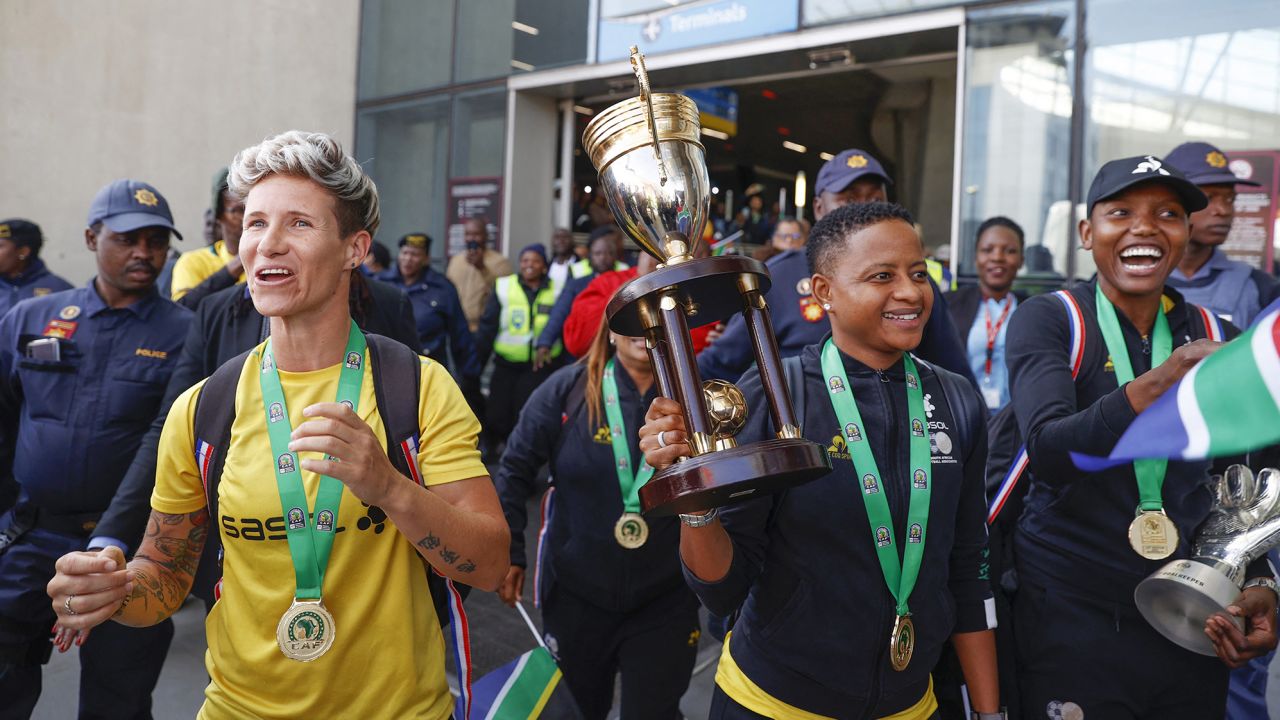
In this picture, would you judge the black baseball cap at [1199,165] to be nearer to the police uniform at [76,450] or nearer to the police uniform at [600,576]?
the police uniform at [600,576]

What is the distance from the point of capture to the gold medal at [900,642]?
1.99 meters

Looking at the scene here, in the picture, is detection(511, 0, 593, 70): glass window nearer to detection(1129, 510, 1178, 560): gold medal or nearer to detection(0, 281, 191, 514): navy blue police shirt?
detection(0, 281, 191, 514): navy blue police shirt

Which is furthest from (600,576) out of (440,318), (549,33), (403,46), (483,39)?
(403,46)

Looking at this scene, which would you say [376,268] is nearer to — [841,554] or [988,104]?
[988,104]

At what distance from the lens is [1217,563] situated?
2133 mm

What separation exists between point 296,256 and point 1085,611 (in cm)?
213

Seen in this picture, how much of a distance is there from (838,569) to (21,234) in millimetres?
7794

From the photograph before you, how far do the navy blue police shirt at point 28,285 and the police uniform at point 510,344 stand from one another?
3.54 m

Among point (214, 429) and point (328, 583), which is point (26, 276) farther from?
point (328, 583)

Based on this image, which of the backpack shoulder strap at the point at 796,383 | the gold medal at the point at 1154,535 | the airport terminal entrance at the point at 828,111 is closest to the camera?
the backpack shoulder strap at the point at 796,383

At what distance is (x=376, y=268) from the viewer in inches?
356

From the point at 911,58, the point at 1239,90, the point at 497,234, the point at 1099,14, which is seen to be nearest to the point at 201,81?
the point at 497,234

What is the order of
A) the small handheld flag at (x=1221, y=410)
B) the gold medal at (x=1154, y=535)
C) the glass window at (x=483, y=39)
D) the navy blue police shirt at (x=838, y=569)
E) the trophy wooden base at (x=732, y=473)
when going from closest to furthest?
the small handheld flag at (x=1221, y=410) → the trophy wooden base at (x=732, y=473) → the navy blue police shirt at (x=838, y=569) → the gold medal at (x=1154, y=535) → the glass window at (x=483, y=39)

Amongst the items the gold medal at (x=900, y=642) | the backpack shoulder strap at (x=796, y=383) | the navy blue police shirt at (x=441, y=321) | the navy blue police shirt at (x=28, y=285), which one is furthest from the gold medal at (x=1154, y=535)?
the navy blue police shirt at (x=28, y=285)
